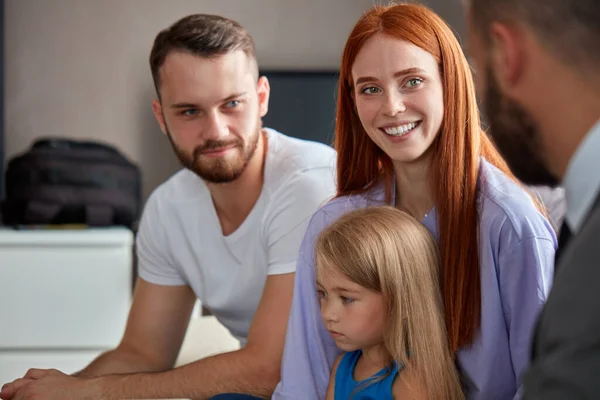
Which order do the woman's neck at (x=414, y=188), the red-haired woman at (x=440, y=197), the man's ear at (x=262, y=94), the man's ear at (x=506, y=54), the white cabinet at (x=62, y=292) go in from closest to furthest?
the man's ear at (x=506, y=54) < the red-haired woman at (x=440, y=197) < the woman's neck at (x=414, y=188) < the man's ear at (x=262, y=94) < the white cabinet at (x=62, y=292)

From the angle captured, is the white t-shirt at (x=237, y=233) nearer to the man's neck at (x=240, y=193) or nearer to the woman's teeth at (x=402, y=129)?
the man's neck at (x=240, y=193)

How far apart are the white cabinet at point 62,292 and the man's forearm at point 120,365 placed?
50.7 inches

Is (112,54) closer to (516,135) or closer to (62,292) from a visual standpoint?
(62,292)

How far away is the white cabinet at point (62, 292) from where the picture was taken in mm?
3357

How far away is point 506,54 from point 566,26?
0.07 m

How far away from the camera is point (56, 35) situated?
386cm

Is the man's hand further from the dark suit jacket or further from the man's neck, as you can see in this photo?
the dark suit jacket

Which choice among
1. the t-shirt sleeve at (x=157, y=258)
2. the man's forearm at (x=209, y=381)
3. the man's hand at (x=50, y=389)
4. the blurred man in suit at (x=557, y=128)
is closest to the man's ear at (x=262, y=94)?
the t-shirt sleeve at (x=157, y=258)

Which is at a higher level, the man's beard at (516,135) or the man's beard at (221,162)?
the man's beard at (516,135)

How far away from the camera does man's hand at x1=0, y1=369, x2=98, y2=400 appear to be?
1808mm

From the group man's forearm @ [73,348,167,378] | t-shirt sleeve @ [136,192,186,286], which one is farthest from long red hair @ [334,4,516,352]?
man's forearm @ [73,348,167,378]

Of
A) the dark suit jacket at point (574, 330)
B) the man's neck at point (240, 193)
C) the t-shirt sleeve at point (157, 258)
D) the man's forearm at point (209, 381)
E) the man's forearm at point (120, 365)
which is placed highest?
the dark suit jacket at point (574, 330)

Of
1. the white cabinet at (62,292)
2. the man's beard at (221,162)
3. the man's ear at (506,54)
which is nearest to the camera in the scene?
the man's ear at (506,54)

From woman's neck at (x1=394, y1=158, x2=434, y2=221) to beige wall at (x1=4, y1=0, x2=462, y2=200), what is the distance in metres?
2.29
